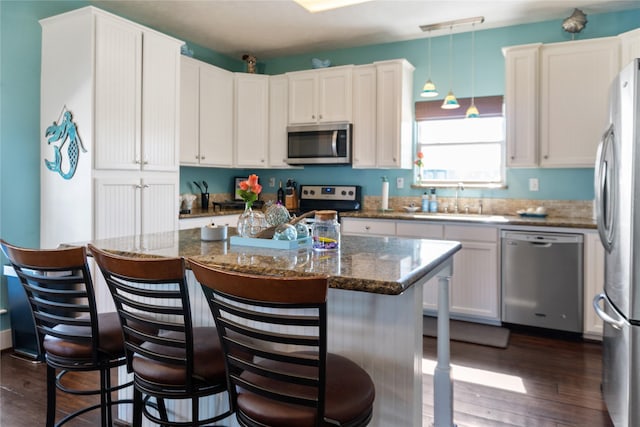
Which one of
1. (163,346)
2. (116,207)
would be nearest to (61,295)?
(163,346)

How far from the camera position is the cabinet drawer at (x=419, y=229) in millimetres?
3791

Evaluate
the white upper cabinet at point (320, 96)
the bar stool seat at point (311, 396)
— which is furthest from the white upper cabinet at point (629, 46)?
the bar stool seat at point (311, 396)

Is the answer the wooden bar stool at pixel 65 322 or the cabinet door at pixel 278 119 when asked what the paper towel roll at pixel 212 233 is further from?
the cabinet door at pixel 278 119

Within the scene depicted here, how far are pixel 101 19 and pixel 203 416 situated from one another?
107 inches

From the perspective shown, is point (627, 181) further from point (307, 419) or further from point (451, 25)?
point (451, 25)

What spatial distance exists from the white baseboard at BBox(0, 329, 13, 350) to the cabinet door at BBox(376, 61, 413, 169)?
3.45m

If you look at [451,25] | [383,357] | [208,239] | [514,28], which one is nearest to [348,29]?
[451,25]

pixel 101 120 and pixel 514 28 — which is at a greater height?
pixel 514 28

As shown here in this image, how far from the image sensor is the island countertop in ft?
4.20

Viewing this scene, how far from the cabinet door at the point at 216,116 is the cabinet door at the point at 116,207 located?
1.11 meters

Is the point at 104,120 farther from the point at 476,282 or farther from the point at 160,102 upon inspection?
the point at 476,282

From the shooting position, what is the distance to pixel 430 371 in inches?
109

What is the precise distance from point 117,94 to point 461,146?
3.22 metres

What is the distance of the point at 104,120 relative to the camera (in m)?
3.07
